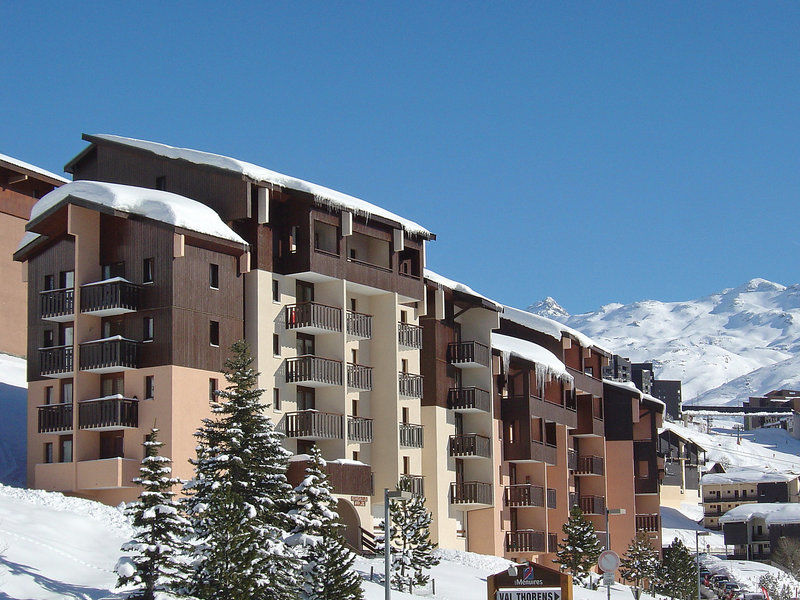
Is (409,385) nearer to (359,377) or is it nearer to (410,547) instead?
(359,377)

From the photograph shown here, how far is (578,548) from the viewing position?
70.2 meters

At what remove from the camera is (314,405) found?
58.1 m

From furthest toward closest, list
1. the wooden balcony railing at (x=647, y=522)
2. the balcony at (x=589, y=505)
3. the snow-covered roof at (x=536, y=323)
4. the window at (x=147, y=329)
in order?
the wooden balcony railing at (x=647, y=522) → the balcony at (x=589, y=505) → the snow-covered roof at (x=536, y=323) → the window at (x=147, y=329)

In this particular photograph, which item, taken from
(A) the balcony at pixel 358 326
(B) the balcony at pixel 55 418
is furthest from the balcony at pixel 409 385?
(B) the balcony at pixel 55 418

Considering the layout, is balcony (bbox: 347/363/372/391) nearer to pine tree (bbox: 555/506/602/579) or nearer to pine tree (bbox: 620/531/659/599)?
pine tree (bbox: 555/506/602/579)

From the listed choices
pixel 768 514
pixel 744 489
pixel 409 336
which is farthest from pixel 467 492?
pixel 744 489

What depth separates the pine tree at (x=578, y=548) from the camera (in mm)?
69688

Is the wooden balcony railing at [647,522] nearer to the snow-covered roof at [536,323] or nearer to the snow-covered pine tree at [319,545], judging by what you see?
the snow-covered roof at [536,323]

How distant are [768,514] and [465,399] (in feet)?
281

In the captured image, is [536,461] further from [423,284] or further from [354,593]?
[354,593]

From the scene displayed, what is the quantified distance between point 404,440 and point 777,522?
91084mm

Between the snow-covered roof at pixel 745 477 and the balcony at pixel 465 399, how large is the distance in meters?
110

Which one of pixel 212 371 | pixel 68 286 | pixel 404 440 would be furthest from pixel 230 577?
pixel 404 440

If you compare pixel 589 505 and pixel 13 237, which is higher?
pixel 13 237
